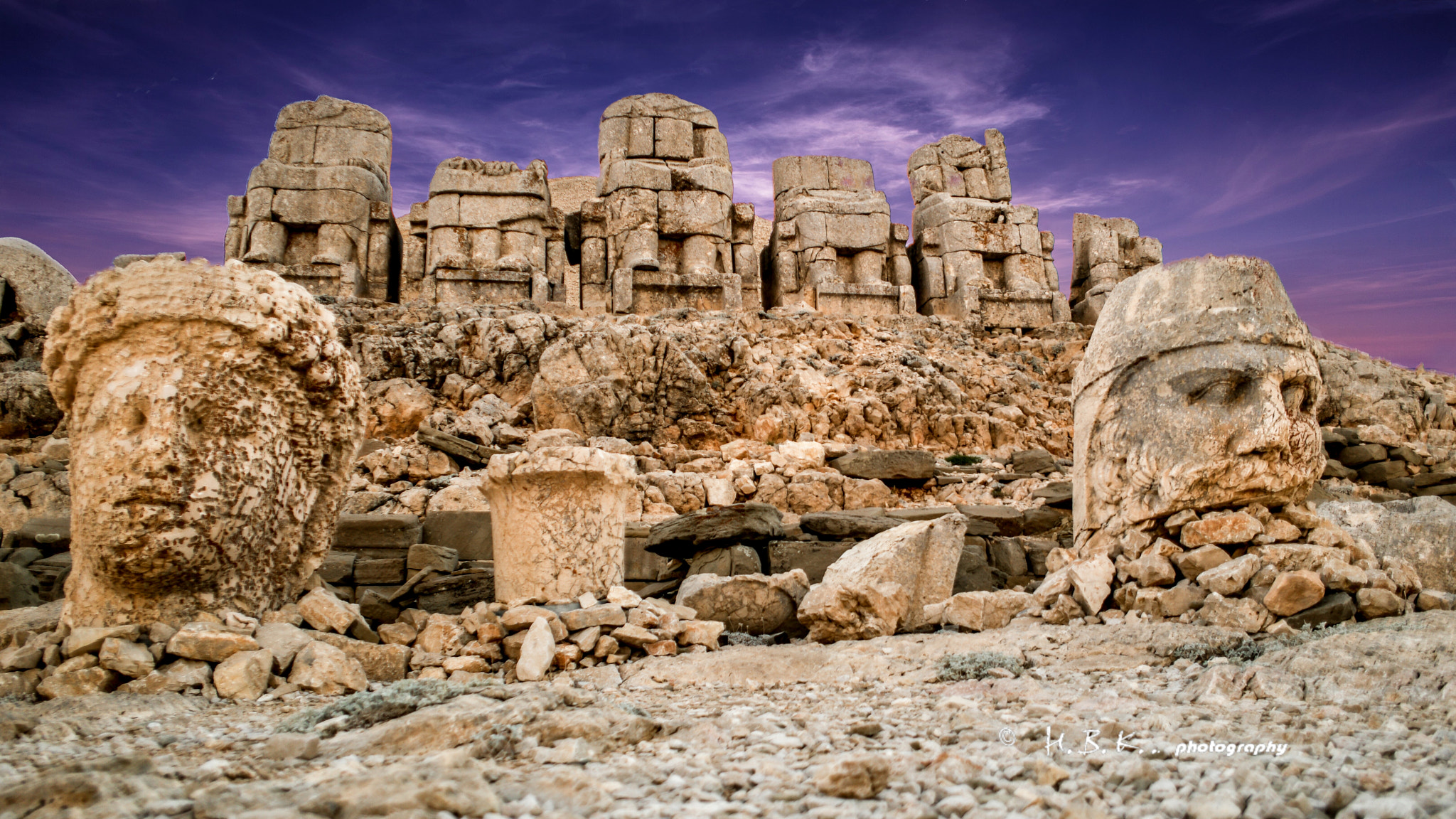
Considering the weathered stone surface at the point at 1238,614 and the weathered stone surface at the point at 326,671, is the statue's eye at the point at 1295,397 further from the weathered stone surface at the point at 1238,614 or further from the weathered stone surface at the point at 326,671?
the weathered stone surface at the point at 326,671

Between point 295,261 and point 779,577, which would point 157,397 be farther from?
point 295,261

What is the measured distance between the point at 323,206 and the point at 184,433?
1144 cm

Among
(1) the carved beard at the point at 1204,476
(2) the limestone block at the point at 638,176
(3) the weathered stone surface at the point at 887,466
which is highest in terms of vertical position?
(2) the limestone block at the point at 638,176

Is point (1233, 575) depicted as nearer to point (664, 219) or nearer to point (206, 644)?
point (206, 644)

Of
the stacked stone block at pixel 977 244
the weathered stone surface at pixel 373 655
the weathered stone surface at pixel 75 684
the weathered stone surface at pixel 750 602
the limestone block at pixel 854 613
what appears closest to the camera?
the weathered stone surface at pixel 75 684

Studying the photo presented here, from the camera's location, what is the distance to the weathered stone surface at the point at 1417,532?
4309mm

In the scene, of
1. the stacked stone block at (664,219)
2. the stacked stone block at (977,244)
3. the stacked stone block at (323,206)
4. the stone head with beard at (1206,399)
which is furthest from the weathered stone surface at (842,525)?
the stacked stone block at (323,206)

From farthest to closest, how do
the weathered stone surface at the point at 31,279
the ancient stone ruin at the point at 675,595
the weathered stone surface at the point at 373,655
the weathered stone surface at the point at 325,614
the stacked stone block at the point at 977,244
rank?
the stacked stone block at the point at 977,244 → the weathered stone surface at the point at 31,279 → the weathered stone surface at the point at 325,614 → the weathered stone surface at the point at 373,655 → the ancient stone ruin at the point at 675,595

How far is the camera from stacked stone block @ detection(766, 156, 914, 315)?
48.9 ft

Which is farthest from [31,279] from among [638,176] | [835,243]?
[835,243]

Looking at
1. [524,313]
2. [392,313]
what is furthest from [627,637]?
[392,313]

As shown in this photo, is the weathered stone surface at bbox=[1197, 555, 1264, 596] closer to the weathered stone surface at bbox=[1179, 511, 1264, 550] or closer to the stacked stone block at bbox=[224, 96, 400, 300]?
the weathered stone surface at bbox=[1179, 511, 1264, 550]

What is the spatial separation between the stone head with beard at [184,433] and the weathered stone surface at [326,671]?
20.1 inches

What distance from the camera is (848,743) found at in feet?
8.41
